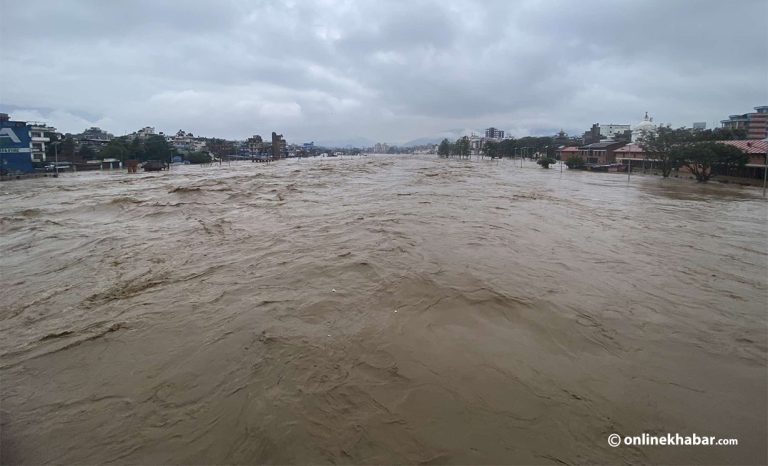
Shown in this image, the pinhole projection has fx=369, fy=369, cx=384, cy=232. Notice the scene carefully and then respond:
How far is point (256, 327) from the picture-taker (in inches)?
166

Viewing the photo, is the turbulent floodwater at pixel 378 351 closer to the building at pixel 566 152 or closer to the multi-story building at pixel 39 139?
the multi-story building at pixel 39 139

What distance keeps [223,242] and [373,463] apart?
723cm

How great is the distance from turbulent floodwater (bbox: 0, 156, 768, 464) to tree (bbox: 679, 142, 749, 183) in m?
25.9

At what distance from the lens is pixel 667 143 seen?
1313 inches

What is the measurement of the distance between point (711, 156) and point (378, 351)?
34.6 metres

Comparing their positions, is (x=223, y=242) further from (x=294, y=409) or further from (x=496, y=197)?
(x=496, y=197)

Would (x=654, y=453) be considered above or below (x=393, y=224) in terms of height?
below

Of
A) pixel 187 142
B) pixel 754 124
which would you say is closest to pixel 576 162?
pixel 754 124

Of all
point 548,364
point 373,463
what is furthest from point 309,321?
point 548,364

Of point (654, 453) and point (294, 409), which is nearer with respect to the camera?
point (654, 453)

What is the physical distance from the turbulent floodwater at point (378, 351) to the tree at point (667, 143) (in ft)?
98.8

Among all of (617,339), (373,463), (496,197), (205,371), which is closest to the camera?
(373,463)

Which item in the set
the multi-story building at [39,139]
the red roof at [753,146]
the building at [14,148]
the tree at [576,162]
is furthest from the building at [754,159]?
the multi-story building at [39,139]

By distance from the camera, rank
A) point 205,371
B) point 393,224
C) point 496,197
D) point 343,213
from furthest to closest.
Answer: point 496,197
point 343,213
point 393,224
point 205,371
